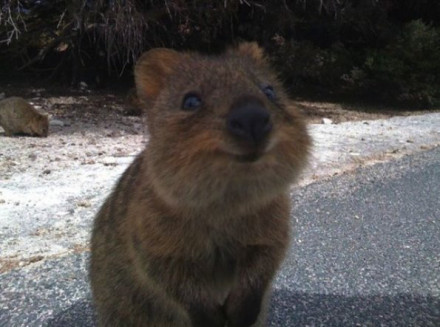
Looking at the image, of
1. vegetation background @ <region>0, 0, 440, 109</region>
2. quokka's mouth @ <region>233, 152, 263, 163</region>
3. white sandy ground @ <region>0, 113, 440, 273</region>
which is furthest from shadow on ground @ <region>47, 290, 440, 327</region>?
vegetation background @ <region>0, 0, 440, 109</region>

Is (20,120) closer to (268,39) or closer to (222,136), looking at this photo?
(222,136)

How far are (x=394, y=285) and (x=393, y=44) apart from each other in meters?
12.8

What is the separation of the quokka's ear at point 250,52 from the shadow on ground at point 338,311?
1.60 metres

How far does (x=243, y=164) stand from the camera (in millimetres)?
1959

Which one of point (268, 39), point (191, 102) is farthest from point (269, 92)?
point (268, 39)

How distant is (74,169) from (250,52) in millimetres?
4035

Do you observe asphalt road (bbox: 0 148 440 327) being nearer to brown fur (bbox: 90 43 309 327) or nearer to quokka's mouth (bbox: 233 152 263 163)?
brown fur (bbox: 90 43 309 327)

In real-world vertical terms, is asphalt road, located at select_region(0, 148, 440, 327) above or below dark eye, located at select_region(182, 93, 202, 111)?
below

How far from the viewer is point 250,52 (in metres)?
2.98

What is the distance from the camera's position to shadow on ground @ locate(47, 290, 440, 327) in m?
3.33

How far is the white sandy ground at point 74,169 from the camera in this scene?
436 centimetres

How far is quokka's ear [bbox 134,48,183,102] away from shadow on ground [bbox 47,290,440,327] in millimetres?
1418

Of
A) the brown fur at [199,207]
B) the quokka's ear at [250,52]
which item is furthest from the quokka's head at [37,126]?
the quokka's ear at [250,52]

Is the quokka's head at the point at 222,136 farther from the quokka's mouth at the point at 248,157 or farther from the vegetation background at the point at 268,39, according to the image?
the vegetation background at the point at 268,39
